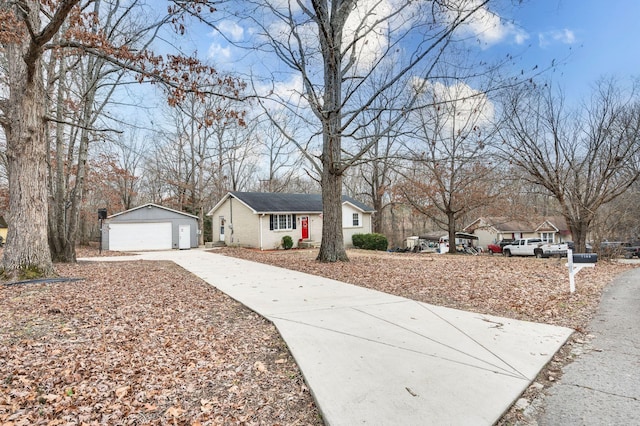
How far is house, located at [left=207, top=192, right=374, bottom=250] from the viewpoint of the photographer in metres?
21.0

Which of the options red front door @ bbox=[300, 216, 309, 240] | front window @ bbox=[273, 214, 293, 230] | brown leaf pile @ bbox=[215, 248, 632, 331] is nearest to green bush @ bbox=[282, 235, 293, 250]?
front window @ bbox=[273, 214, 293, 230]

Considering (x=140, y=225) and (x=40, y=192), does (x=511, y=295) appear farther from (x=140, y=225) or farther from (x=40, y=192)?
(x=140, y=225)

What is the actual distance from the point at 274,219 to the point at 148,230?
8.77 m

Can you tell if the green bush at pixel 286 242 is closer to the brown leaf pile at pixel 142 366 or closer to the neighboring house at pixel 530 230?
the brown leaf pile at pixel 142 366

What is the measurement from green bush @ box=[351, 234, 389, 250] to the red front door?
3.25 metres

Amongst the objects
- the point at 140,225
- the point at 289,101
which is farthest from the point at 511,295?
the point at 140,225

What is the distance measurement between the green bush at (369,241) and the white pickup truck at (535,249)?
9248 mm

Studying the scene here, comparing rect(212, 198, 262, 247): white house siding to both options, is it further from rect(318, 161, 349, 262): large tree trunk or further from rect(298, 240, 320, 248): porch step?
rect(318, 161, 349, 262): large tree trunk

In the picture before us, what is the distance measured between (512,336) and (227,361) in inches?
126

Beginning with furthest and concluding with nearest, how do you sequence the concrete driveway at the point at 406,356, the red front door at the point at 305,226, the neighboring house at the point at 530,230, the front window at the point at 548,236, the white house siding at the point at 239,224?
the front window at the point at 548,236 → the neighboring house at the point at 530,230 → the red front door at the point at 305,226 → the white house siding at the point at 239,224 → the concrete driveway at the point at 406,356

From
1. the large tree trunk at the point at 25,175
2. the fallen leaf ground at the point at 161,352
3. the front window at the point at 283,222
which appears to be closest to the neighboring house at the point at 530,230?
the front window at the point at 283,222

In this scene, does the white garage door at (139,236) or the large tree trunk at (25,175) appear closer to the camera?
the large tree trunk at (25,175)

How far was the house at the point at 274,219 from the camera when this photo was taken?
21047 millimetres

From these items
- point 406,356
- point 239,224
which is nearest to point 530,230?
point 239,224
